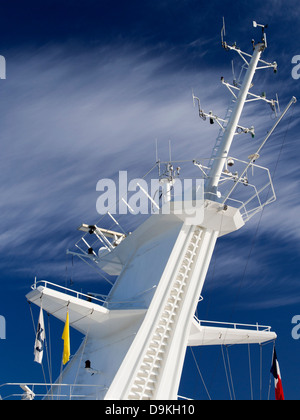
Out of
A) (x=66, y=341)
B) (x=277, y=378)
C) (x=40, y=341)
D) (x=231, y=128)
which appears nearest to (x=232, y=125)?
(x=231, y=128)

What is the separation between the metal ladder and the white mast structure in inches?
1.6

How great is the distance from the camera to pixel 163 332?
23.8 metres

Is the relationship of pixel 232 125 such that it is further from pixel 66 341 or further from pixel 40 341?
pixel 40 341

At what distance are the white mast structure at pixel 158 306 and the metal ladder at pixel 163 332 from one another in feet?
0.13

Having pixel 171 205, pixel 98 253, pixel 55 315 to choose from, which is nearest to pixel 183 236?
pixel 171 205

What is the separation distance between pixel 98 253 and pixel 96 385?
1107 cm

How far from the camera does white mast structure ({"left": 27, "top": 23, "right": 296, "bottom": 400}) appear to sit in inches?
900

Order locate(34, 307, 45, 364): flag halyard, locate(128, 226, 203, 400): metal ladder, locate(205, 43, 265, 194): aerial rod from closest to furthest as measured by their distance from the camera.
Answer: locate(128, 226, 203, 400): metal ladder, locate(34, 307, 45, 364): flag halyard, locate(205, 43, 265, 194): aerial rod

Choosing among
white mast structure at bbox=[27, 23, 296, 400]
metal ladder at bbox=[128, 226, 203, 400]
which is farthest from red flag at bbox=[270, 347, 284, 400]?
metal ladder at bbox=[128, 226, 203, 400]

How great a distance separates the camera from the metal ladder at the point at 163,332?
2248 cm

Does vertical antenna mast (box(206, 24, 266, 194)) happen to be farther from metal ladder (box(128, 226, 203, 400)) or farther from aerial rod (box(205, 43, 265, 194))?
metal ladder (box(128, 226, 203, 400))

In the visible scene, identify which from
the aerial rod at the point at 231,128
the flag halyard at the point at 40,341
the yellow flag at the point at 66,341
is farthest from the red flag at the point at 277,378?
the flag halyard at the point at 40,341

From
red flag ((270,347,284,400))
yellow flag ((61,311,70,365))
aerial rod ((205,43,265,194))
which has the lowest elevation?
red flag ((270,347,284,400))
